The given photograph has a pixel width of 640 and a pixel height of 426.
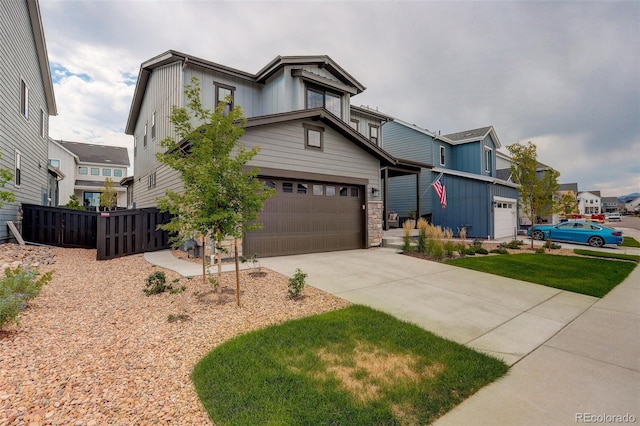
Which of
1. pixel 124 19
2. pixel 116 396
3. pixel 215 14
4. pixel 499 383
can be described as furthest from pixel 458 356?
pixel 124 19

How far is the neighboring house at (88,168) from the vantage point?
28188mm

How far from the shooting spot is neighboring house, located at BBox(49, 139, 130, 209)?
2819 cm

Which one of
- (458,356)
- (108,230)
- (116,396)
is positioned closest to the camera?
(116,396)

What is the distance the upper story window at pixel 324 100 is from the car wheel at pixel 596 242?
14382 mm

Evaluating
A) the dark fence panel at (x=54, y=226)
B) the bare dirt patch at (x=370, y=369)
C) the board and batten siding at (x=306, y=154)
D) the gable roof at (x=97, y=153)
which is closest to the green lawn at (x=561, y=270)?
the board and batten siding at (x=306, y=154)

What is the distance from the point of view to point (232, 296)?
16.7 ft

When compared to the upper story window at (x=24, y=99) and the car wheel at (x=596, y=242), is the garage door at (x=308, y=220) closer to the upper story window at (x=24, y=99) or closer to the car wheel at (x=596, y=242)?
the upper story window at (x=24, y=99)

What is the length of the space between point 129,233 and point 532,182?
1638 cm

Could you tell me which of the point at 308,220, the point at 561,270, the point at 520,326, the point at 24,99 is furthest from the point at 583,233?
the point at 24,99

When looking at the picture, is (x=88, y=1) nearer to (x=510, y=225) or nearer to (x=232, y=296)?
(x=232, y=296)

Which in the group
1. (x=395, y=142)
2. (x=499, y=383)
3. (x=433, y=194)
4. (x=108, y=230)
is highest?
(x=395, y=142)

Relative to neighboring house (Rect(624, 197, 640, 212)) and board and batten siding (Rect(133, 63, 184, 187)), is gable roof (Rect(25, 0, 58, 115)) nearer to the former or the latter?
board and batten siding (Rect(133, 63, 184, 187))

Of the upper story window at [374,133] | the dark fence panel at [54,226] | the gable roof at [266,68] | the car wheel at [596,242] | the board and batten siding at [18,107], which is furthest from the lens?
the upper story window at [374,133]

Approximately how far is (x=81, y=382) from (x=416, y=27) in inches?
490
